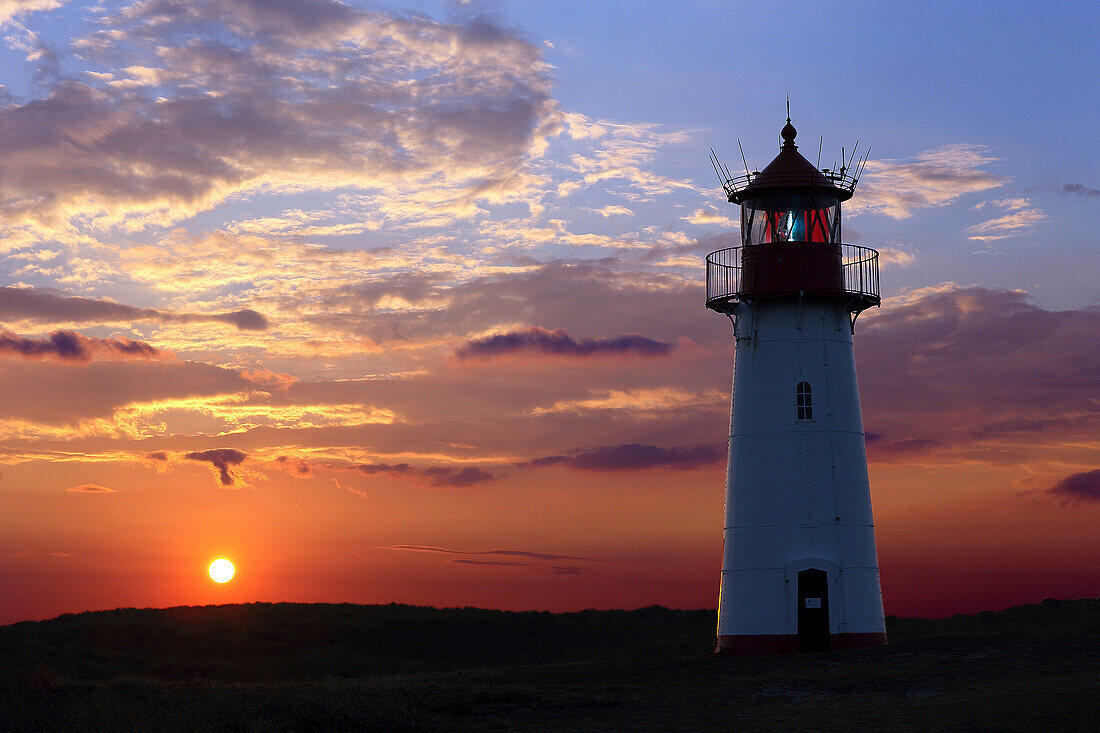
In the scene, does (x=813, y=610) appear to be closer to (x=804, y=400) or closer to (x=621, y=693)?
(x=804, y=400)

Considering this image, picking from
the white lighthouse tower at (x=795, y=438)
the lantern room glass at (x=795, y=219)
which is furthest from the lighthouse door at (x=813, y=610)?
the lantern room glass at (x=795, y=219)

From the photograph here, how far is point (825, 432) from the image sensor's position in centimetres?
3450

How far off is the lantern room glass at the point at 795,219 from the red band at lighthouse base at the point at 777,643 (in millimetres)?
12036

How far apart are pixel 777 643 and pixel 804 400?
23.6 feet

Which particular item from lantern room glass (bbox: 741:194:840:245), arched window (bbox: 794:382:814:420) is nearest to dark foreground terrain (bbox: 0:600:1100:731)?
arched window (bbox: 794:382:814:420)

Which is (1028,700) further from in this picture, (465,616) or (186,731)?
(465,616)

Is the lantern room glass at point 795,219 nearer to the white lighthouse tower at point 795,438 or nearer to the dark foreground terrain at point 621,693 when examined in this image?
the white lighthouse tower at point 795,438

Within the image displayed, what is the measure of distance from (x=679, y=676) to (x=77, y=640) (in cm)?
2894

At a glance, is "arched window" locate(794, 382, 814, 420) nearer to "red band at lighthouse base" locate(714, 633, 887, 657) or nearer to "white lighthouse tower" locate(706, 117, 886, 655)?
"white lighthouse tower" locate(706, 117, 886, 655)

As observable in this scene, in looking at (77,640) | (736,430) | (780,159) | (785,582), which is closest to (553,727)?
(785,582)

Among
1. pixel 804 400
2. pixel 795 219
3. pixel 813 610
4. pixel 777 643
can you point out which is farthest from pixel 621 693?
pixel 795 219

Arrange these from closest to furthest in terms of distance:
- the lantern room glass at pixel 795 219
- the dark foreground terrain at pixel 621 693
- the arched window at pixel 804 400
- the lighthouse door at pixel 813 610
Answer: the dark foreground terrain at pixel 621 693 < the lighthouse door at pixel 813 610 < the arched window at pixel 804 400 < the lantern room glass at pixel 795 219

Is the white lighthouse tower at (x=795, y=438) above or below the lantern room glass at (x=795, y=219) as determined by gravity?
below

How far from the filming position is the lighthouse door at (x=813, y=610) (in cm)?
3325
